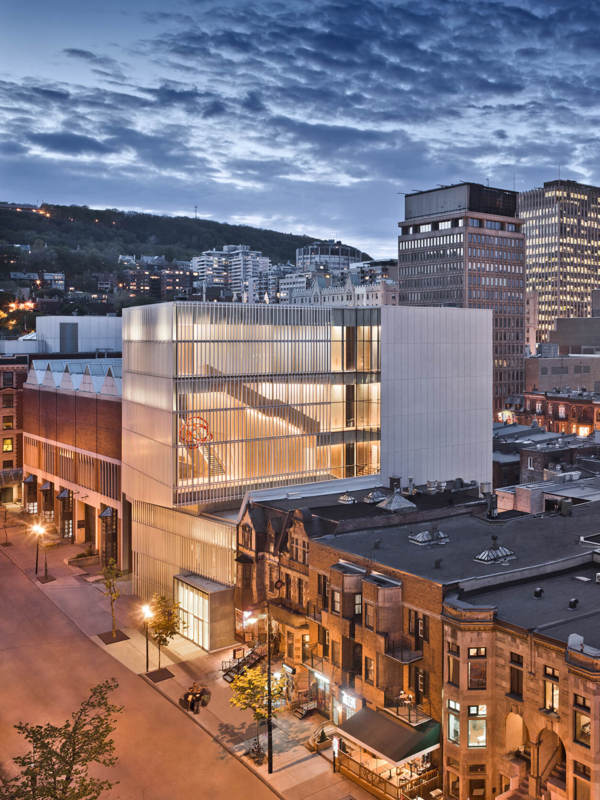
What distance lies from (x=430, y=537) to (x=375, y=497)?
14186 millimetres

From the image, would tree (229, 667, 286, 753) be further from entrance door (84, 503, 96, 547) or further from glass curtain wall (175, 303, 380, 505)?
entrance door (84, 503, 96, 547)

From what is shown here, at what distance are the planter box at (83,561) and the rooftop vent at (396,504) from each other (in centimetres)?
3896

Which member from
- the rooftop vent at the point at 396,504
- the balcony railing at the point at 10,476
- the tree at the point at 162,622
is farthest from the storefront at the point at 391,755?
the balcony railing at the point at 10,476

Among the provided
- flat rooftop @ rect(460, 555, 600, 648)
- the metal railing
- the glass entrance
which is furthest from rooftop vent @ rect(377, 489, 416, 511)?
the metal railing

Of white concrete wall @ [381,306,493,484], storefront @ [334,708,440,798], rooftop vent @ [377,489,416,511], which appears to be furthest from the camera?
white concrete wall @ [381,306,493,484]

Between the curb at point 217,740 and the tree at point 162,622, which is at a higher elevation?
the tree at point 162,622

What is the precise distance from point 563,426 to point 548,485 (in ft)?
259

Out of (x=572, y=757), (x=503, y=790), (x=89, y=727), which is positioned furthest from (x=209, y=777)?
(x=572, y=757)

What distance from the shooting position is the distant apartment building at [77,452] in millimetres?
85125

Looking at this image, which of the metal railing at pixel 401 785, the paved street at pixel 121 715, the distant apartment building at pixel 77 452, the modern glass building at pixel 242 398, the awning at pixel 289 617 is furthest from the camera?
the distant apartment building at pixel 77 452

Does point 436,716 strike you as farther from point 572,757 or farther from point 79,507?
point 79,507

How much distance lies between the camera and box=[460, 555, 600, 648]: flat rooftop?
1495 inches

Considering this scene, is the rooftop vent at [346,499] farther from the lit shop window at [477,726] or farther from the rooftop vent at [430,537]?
the lit shop window at [477,726]

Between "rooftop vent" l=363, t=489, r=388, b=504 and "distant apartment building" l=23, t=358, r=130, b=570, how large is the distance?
1143 inches
